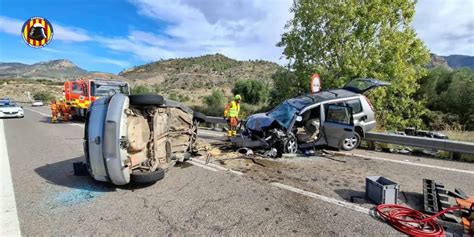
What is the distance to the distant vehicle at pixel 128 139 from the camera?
4.29m

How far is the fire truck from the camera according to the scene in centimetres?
1559

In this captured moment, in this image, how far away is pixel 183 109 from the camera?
6.45 metres

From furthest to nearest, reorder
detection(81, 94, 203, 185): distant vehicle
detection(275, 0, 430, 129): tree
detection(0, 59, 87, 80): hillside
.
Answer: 1. detection(0, 59, 87, 80): hillside
2. detection(275, 0, 430, 129): tree
3. detection(81, 94, 203, 185): distant vehicle

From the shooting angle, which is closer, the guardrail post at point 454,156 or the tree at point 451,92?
the guardrail post at point 454,156

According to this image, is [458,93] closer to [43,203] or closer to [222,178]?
[222,178]

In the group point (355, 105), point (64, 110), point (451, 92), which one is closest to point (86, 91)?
point (64, 110)

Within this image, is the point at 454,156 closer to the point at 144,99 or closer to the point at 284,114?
the point at 284,114

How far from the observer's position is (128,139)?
449 centimetres

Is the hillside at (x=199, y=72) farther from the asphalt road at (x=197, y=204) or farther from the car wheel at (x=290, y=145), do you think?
the asphalt road at (x=197, y=204)

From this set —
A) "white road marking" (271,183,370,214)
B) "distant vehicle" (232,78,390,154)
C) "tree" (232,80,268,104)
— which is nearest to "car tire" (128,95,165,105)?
"white road marking" (271,183,370,214)

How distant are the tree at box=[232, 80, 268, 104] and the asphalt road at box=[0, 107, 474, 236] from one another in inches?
1213

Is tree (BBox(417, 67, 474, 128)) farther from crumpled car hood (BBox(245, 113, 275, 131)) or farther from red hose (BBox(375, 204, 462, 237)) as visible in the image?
red hose (BBox(375, 204, 462, 237))

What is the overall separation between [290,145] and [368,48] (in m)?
9.38

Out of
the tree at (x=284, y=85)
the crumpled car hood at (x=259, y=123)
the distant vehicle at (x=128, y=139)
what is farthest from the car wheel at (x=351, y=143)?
the tree at (x=284, y=85)
